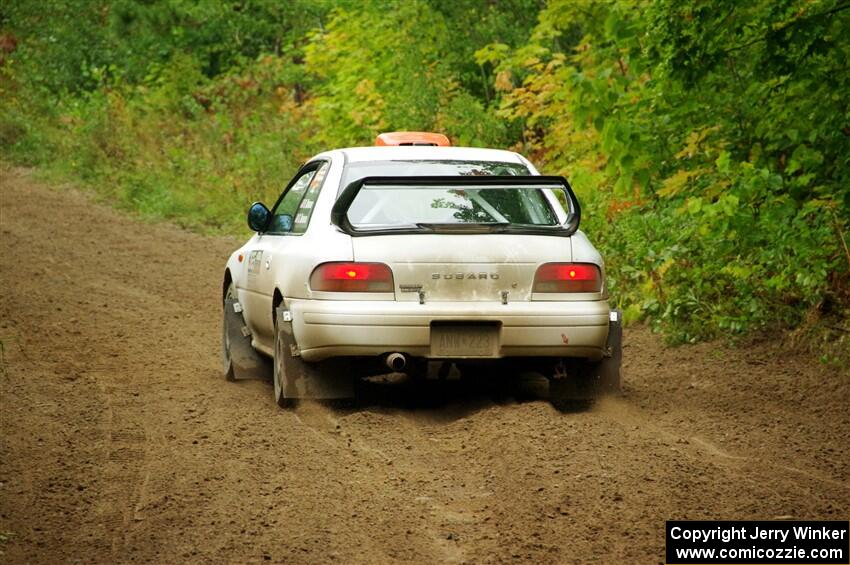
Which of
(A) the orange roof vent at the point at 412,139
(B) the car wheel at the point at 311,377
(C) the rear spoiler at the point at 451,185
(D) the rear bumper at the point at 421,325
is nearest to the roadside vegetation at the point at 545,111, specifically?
(A) the orange roof vent at the point at 412,139

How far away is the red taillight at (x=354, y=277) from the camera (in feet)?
24.6

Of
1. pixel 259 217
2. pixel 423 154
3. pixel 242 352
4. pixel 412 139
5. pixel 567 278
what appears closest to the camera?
pixel 567 278

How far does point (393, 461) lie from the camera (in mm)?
6621

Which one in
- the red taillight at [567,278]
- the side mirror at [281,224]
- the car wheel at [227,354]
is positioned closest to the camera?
the red taillight at [567,278]

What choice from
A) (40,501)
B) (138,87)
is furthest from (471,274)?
(138,87)

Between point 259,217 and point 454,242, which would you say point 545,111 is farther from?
point 454,242

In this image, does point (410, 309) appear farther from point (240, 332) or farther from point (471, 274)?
point (240, 332)

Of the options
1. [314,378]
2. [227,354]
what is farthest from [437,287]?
[227,354]

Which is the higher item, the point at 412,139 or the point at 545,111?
the point at 412,139

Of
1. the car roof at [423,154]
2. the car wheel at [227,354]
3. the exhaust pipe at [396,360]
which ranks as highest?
the car roof at [423,154]

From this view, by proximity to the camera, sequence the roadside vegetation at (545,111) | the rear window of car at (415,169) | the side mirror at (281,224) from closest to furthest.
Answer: the rear window of car at (415,169), the side mirror at (281,224), the roadside vegetation at (545,111)

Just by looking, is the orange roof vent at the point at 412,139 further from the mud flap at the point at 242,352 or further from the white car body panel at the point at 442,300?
the white car body panel at the point at 442,300

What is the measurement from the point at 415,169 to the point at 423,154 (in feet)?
0.99

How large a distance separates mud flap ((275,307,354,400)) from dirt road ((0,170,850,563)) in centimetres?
15
